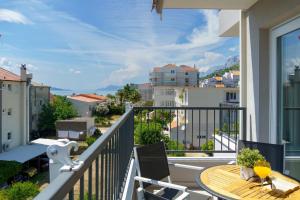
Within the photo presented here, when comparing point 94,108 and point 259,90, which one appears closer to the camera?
point 259,90

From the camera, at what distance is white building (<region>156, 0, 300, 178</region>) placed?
3119 millimetres

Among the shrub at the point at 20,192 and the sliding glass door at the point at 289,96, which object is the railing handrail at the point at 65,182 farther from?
the shrub at the point at 20,192

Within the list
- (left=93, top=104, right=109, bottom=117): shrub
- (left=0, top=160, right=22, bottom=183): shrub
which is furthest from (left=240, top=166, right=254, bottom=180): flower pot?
(left=93, top=104, right=109, bottom=117): shrub

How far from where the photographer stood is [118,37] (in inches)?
3804

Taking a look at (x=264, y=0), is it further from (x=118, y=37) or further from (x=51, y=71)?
(x=51, y=71)

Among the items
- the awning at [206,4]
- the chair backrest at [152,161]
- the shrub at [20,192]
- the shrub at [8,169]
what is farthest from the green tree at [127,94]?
the chair backrest at [152,161]

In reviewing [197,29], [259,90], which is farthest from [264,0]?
[197,29]

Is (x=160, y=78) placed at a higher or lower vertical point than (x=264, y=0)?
higher

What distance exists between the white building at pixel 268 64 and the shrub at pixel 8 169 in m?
14.7

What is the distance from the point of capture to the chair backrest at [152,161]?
8.70 ft

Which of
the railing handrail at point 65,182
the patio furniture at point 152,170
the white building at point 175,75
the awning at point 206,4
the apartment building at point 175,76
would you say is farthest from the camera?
the white building at point 175,75

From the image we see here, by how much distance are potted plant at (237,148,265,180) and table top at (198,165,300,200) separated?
5cm

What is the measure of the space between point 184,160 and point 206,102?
26566mm

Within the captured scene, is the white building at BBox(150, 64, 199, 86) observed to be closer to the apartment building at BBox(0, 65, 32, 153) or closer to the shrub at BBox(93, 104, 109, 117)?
the shrub at BBox(93, 104, 109, 117)
